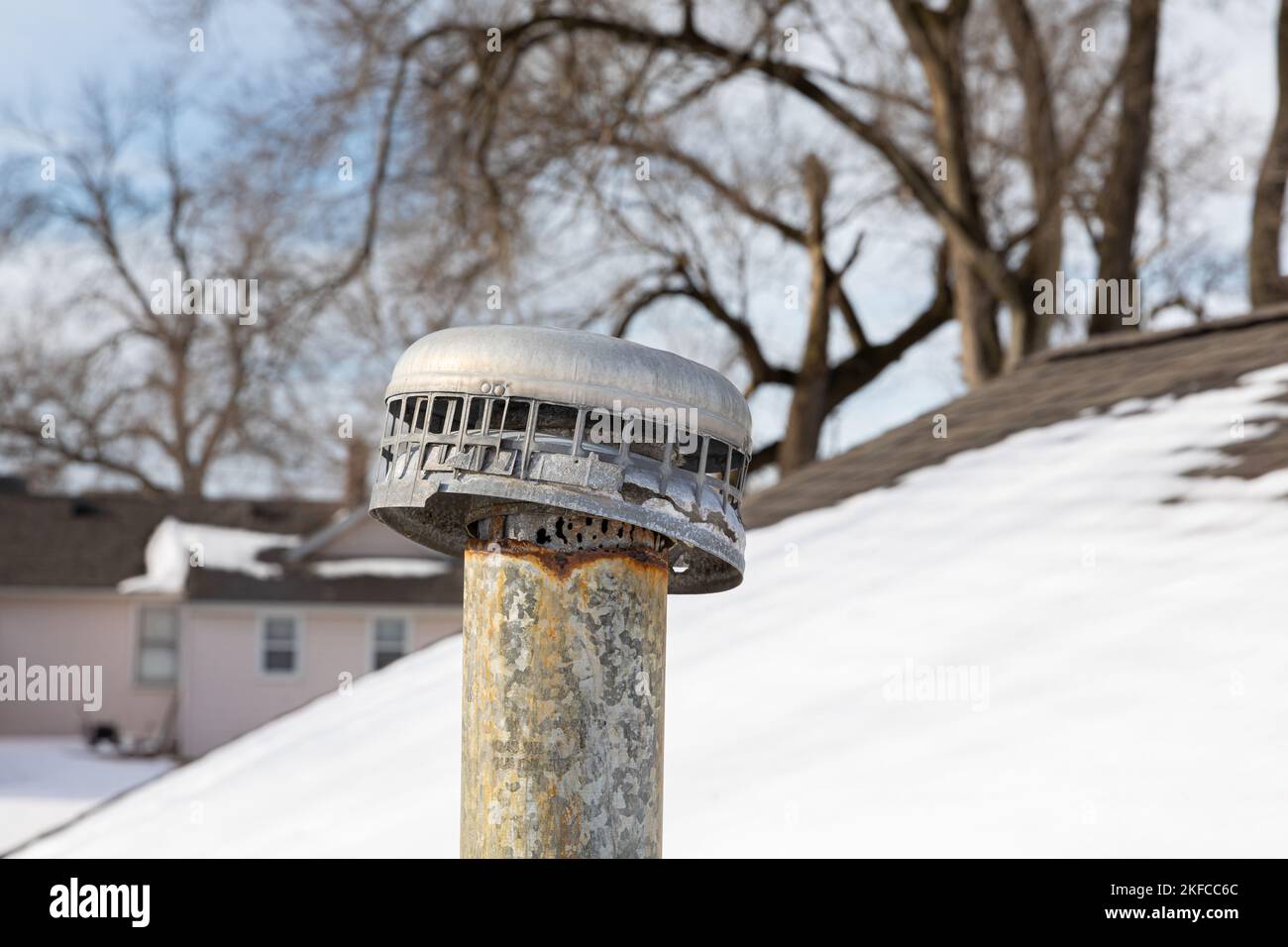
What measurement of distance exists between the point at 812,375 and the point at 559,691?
1846 cm

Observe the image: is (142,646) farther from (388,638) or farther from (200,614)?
(388,638)

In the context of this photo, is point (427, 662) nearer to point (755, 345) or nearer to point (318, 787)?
point (318, 787)

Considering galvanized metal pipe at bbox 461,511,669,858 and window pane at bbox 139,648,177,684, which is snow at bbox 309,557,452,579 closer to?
window pane at bbox 139,648,177,684

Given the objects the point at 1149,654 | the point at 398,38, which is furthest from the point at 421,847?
the point at 398,38

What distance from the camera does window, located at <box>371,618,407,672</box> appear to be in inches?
907

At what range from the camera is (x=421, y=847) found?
12.0 ft

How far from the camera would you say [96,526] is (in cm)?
2681

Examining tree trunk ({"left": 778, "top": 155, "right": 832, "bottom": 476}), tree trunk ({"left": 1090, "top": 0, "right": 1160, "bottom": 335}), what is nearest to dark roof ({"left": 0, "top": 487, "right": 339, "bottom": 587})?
tree trunk ({"left": 778, "top": 155, "right": 832, "bottom": 476})

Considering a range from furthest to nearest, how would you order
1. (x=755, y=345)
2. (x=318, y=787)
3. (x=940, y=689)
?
1. (x=755, y=345)
2. (x=318, y=787)
3. (x=940, y=689)

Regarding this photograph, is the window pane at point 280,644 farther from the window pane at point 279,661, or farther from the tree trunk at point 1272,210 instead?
the tree trunk at point 1272,210

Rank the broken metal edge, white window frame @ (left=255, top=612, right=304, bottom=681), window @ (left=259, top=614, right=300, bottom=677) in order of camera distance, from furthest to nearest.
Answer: window @ (left=259, top=614, right=300, bottom=677) < white window frame @ (left=255, top=612, right=304, bottom=681) < the broken metal edge

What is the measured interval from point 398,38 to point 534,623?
14211 mm

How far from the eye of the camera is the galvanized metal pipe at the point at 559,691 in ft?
5.47

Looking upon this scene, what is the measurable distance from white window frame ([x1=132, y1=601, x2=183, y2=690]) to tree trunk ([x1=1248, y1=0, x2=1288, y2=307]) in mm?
17461
